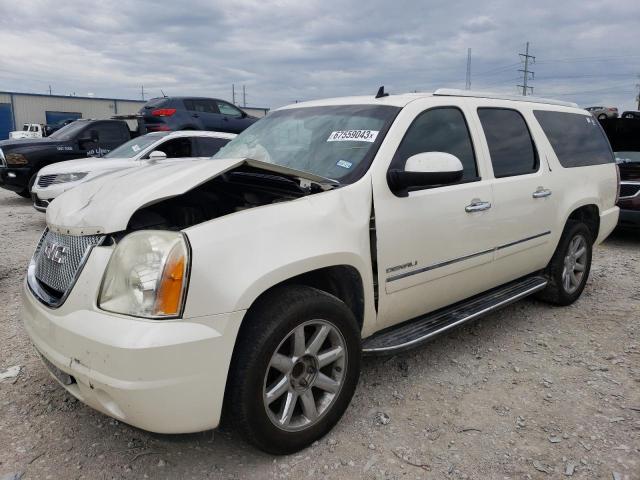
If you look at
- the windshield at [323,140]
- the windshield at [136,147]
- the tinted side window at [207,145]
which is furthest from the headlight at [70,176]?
the windshield at [323,140]

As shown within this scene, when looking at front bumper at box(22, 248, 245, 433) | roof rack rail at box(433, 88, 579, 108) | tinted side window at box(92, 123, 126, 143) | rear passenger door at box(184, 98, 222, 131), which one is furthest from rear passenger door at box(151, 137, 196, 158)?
front bumper at box(22, 248, 245, 433)

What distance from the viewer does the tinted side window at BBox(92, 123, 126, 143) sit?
37.8ft

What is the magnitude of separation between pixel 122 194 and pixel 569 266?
3.86m

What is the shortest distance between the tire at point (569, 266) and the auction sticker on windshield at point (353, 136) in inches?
90.5

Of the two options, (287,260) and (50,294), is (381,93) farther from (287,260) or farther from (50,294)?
(50,294)

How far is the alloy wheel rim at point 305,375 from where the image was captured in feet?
7.83

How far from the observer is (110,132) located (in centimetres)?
1165

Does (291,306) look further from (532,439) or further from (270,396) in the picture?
(532,439)

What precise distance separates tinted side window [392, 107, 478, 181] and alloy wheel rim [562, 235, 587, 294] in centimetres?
168

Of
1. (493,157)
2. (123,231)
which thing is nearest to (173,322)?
(123,231)

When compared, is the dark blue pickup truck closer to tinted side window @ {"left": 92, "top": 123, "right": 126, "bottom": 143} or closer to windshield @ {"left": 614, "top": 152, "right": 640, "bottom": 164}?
tinted side window @ {"left": 92, "top": 123, "right": 126, "bottom": 143}

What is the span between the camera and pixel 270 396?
2344 mm

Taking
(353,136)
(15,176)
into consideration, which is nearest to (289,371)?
(353,136)

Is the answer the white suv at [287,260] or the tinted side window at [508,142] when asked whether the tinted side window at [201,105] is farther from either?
the tinted side window at [508,142]
